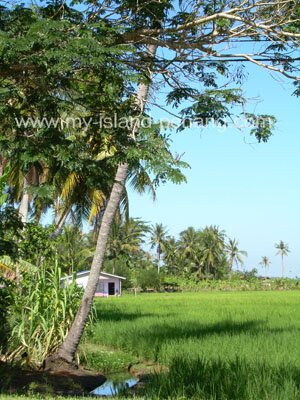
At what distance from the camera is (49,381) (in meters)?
9.59

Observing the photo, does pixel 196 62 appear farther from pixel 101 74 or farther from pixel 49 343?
pixel 49 343

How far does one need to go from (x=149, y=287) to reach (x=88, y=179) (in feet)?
168

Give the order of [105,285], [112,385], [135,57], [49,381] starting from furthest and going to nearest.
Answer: [105,285] < [112,385] < [49,381] < [135,57]

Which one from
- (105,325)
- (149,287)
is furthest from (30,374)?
(149,287)

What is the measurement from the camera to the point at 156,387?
7.02m

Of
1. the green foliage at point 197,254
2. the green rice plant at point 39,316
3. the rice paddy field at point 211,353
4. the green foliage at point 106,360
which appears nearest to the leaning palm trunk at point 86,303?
the green rice plant at point 39,316

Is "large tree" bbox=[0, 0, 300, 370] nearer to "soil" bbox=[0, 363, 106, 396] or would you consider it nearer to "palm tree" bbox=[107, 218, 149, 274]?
"soil" bbox=[0, 363, 106, 396]

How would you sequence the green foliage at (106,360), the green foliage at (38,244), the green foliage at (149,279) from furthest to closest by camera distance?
the green foliage at (149,279)
the green foliage at (38,244)
the green foliage at (106,360)

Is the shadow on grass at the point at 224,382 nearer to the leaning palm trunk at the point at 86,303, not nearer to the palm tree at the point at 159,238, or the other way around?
the leaning palm trunk at the point at 86,303

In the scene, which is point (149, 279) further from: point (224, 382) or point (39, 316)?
point (224, 382)

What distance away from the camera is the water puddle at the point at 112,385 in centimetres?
938

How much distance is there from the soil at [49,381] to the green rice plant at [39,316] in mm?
396

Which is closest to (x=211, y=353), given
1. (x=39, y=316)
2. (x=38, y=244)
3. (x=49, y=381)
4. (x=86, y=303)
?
(x=86, y=303)

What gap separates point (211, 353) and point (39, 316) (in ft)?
9.79
